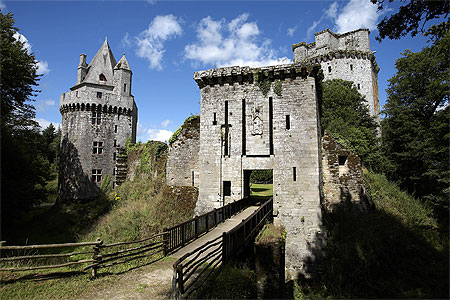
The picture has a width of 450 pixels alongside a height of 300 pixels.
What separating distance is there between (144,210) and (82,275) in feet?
30.0

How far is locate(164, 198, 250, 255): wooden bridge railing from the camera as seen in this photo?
829 cm

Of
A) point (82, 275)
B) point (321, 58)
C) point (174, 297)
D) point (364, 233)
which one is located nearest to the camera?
point (174, 297)

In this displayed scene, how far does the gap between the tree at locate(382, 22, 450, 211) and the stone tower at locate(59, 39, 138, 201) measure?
25.6 metres

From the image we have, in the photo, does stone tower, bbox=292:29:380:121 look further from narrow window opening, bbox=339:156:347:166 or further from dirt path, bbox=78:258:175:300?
dirt path, bbox=78:258:175:300

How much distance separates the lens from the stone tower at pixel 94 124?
2448cm

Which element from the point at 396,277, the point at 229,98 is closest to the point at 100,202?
the point at 229,98

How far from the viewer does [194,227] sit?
31.0ft

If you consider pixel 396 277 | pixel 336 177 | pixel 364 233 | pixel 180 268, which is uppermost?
pixel 336 177

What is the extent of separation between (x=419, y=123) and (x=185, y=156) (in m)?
16.8

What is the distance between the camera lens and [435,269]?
10.2 metres

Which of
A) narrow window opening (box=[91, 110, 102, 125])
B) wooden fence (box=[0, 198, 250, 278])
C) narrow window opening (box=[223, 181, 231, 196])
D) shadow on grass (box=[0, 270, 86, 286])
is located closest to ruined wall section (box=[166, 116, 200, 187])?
narrow window opening (box=[223, 181, 231, 196])

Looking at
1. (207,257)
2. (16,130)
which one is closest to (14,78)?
(16,130)

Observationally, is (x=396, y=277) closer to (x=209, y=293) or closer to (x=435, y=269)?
(x=435, y=269)

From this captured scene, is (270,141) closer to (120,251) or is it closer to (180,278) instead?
(120,251)
